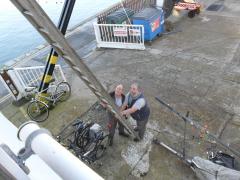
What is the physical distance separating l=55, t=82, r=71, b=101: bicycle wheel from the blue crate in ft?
14.4

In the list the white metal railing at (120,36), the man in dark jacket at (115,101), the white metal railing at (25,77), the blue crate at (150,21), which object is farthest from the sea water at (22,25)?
the man in dark jacket at (115,101)

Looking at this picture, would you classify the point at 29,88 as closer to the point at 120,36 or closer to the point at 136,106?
the point at 136,106

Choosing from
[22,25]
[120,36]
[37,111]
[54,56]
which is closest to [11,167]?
[54,56]

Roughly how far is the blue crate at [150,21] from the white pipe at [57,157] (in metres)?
8.86

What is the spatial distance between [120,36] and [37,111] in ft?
15.9

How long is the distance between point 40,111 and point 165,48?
18.5 ft

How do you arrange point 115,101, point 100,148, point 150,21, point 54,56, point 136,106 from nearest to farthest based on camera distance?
point 136,106
point 115,101
point 100,148
point 54,56
point 150,21

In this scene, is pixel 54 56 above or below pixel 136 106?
above

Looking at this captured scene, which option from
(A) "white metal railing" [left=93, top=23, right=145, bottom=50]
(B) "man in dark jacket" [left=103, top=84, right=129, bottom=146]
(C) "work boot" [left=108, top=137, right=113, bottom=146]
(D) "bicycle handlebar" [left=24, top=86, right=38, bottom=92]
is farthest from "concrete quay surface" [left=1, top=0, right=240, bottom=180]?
(D) "bicycle handlebar" [left=24, top=86, right=38, bottom=92]

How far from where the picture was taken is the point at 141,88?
7906mm

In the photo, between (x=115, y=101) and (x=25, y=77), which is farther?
(x=25, y=77)

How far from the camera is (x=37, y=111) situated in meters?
7.07

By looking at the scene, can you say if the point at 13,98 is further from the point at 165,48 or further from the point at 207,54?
the point at 207,54

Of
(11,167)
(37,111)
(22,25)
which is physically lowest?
(22,25)
